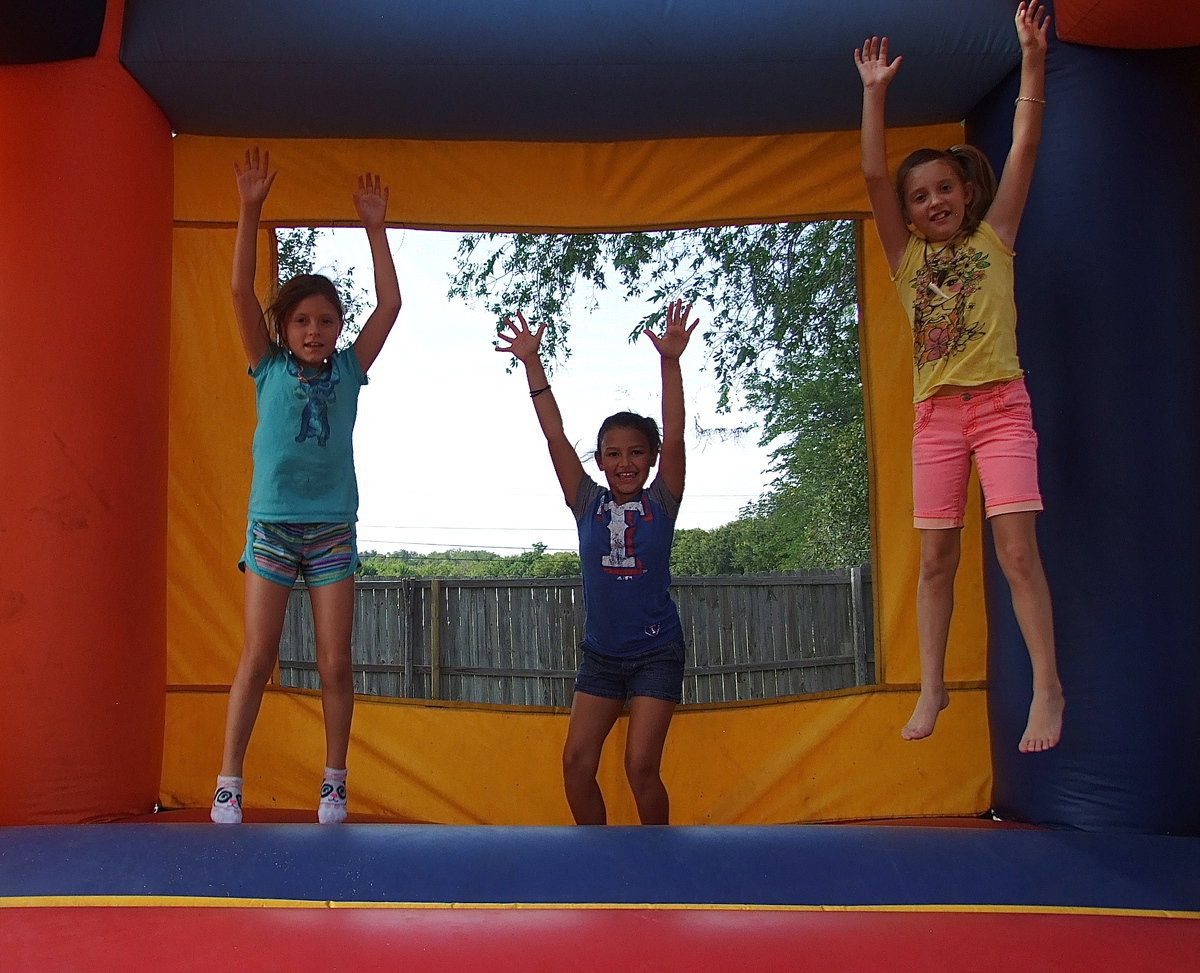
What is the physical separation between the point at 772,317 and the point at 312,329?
2174mm

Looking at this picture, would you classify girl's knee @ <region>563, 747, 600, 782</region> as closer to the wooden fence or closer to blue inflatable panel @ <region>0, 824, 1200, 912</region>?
blue inflatable panel @ <region>0, 824, 1200, 912</region>

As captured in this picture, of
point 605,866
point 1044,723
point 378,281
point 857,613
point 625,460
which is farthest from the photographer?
point 857,613

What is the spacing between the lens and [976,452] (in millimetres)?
2441

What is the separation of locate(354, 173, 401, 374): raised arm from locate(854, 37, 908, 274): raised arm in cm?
112

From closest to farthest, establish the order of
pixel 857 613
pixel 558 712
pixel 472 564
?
1. pixel 558 712
2. pixel 857 613
3. pixel 472 564

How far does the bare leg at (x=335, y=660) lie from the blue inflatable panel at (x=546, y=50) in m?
1.27

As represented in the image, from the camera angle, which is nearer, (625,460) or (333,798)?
(333,798)

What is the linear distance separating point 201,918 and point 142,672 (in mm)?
1141

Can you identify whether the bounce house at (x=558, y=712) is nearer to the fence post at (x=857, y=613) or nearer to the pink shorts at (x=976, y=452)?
the pink shorts at (x=976, y=452)

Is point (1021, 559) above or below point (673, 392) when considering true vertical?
below

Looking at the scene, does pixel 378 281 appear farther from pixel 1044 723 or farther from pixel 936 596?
pixel 1044 723

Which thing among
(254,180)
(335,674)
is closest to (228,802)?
(335,674)

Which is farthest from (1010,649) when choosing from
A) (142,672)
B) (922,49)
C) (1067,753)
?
(142,672)

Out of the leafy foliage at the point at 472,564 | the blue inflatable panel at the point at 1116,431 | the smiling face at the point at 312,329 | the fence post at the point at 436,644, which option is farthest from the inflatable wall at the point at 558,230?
the leafy foliage at the point at 472,564
